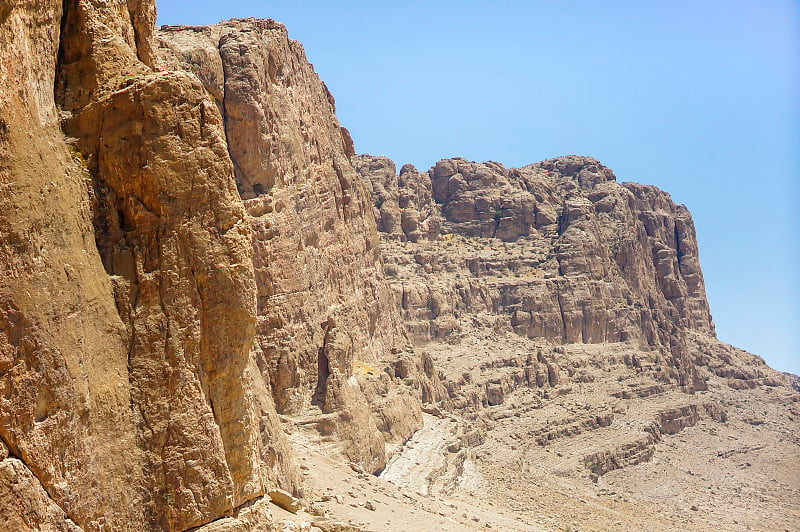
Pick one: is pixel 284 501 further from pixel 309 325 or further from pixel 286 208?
pixel 286 208

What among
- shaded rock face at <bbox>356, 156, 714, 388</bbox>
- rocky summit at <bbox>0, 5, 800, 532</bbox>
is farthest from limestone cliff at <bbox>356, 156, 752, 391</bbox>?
rocky summit at <bbox>0, 5, 800, 532</bbox>

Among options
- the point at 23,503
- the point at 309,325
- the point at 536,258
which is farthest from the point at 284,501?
the point at 536,258

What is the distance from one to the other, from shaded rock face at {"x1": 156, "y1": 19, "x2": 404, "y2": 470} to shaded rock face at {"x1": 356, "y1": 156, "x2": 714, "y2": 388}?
29.4 metres

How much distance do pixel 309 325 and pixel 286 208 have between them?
18.8ft

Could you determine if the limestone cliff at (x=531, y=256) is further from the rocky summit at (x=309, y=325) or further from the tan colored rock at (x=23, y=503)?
the tan colored rock at (x=23, y=503)

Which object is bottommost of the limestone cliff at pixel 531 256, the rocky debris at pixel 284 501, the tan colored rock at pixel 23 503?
the rocky debris at pixel 284 501

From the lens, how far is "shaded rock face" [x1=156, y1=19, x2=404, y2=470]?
42438 mm

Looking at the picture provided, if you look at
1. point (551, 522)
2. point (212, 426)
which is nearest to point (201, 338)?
point (212, 426)

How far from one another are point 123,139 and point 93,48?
159cm

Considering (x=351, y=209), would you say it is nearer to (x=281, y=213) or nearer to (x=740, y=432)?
(x=281, y=213)

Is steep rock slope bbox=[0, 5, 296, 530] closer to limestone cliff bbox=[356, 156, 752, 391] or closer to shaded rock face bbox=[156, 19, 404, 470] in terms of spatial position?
shaded rock face bbox=[156, 19, 404, 470]

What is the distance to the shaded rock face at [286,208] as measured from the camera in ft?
139

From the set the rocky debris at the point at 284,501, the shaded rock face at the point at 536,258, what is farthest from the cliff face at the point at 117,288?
the shaded rock face at the point at 536,258

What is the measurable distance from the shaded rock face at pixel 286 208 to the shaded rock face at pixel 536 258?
29.4m
